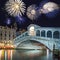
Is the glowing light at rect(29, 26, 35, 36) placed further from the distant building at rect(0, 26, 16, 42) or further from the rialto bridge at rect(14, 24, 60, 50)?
the distant building at rect(0, 26, 16, 42)

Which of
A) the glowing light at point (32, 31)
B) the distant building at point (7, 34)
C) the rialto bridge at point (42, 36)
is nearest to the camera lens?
the rialto bridge at point (42, 36)

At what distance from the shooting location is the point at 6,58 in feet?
41.1

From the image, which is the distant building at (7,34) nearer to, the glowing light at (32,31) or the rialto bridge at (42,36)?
the rialto bridge at (42,36)

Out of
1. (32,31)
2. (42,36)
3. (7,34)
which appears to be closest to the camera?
(42,36)

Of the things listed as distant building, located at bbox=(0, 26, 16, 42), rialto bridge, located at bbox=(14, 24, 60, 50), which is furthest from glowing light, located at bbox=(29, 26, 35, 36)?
distant building, located at bbox=(0, 26, 16, 42)

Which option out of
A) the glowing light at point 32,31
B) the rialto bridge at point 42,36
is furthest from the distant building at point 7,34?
the glowing light at point 32,31

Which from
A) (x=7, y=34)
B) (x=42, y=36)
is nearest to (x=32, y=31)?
(x=42, y=36)

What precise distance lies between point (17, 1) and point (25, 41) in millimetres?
2801

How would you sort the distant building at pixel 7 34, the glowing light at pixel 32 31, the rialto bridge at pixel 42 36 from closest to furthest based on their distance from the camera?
the rialto bridge at pixel 42 36, the glowing light at pixel 32 31, the distant building at pixel 7 34

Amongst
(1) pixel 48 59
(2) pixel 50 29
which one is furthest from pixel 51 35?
(1) pixel 48 59

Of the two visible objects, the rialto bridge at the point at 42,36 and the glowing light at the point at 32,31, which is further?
the glowing light at the point at 32,31

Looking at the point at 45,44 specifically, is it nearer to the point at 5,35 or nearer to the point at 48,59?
the point at 5,35

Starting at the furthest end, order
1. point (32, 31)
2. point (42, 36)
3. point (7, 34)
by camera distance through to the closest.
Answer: point (7, 34) < point (32, 31) < point (42, 36)

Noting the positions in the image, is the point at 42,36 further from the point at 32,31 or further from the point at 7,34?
the point at 7,34
